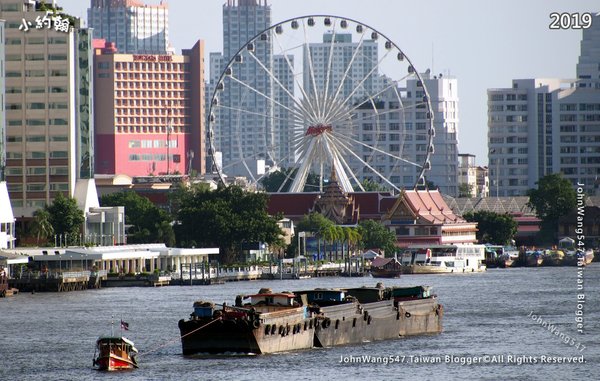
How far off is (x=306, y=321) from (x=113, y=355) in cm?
1220

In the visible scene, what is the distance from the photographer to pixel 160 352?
97062 millimetres

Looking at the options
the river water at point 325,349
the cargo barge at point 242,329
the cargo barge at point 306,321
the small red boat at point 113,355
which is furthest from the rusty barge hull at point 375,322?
the small red boat at point 113,355

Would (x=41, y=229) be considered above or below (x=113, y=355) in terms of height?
above

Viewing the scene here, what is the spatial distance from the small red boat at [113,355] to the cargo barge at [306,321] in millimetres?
3577

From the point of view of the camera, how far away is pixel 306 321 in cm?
9706

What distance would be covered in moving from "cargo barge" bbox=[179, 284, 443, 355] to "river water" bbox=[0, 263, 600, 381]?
2.68ft

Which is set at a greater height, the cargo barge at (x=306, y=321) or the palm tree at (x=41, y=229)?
the palm tree at (x=41, y=229)

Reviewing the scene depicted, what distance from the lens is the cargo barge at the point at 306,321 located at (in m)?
91.8

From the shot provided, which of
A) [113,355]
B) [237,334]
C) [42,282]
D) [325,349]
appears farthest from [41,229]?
[113,355]

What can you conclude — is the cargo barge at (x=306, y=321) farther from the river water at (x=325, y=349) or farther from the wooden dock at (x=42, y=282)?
the wooden dock at (x=42, y=282)

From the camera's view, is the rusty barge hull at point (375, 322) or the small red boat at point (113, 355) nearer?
the small red boat at point (113, 355)

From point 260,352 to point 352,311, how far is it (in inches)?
388

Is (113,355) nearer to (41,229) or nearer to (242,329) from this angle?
(242,329)

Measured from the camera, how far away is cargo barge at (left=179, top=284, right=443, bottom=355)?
91812 millimetres
